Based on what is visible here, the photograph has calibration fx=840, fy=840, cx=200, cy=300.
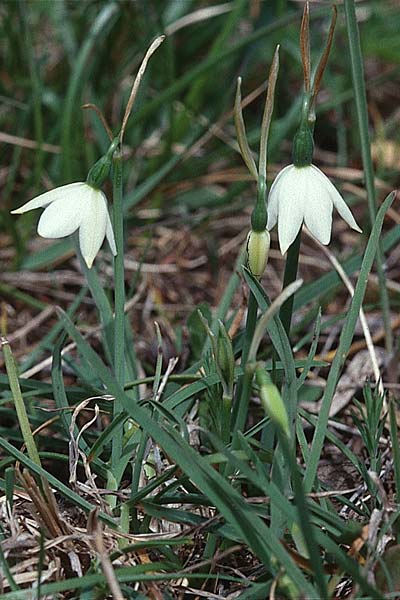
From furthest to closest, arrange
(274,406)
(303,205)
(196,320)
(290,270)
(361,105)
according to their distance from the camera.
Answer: (196,320) < (361,105) < (290,270) < (303,205) < (274,406)

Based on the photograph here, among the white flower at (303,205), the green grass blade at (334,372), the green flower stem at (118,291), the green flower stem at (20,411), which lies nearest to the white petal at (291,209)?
the white flower at (303,205)

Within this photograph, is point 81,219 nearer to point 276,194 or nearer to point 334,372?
point 276,194

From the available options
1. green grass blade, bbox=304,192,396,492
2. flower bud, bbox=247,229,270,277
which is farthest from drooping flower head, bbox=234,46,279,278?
green grass blade, bbox=304,192,396,492

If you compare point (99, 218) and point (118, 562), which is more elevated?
point (99, 218)

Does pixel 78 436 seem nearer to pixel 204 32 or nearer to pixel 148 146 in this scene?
pixel 148 146

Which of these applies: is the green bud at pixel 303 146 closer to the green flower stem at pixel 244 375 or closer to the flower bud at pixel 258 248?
the flower bud at pixel 258 248

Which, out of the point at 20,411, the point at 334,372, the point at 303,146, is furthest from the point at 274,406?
the point at 20,411

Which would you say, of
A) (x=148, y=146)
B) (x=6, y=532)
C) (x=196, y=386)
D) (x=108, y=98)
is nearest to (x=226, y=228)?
(x=148, y=146)
